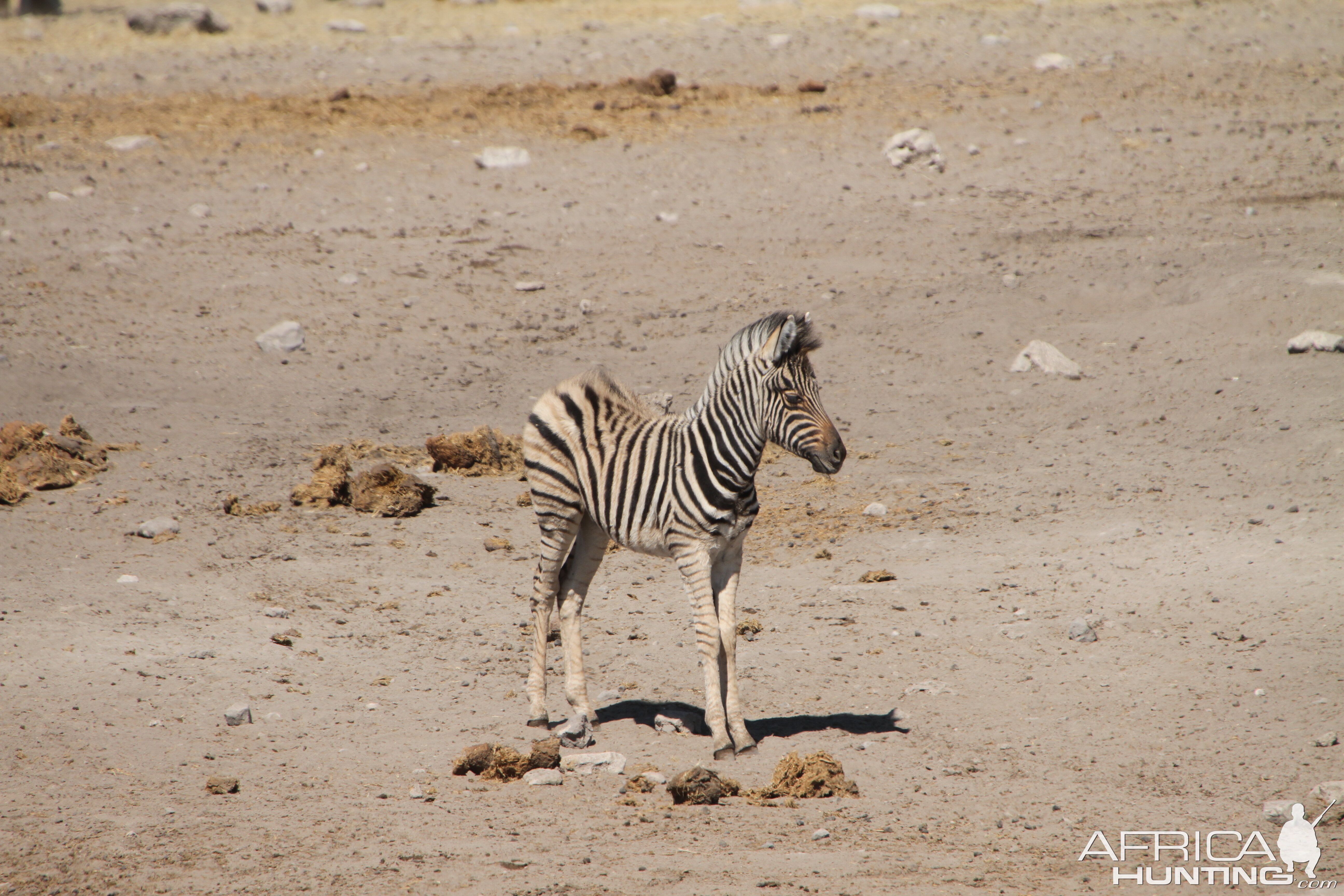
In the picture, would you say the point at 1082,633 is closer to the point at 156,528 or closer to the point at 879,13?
the point at 156,528

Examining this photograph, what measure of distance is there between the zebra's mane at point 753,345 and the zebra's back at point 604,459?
0.31m

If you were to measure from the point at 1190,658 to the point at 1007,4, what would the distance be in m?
16.2

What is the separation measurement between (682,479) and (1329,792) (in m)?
3.43

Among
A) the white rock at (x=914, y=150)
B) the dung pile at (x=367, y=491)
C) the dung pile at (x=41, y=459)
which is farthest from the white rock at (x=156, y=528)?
the white rock at (x=914, y=150)

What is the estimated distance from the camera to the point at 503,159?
51.9 feet

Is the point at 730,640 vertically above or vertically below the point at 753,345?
below

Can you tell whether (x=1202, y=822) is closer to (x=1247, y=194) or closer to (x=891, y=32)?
(x=1247, y=194)

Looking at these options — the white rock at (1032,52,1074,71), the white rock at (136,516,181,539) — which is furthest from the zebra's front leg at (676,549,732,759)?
the white rock at (1032,52,1074,71)

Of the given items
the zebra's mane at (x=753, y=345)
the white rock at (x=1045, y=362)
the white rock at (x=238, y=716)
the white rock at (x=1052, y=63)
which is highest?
the white rock at (x=1052, y=63)

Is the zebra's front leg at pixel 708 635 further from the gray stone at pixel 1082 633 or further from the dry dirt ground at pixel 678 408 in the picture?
the gray stone at pixel 1082 633

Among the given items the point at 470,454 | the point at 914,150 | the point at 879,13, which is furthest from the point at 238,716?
the point at 879,13

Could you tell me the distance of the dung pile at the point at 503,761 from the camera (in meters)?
6.01

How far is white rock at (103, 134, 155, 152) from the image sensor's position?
16.0 meters

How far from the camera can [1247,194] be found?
14828 mm
